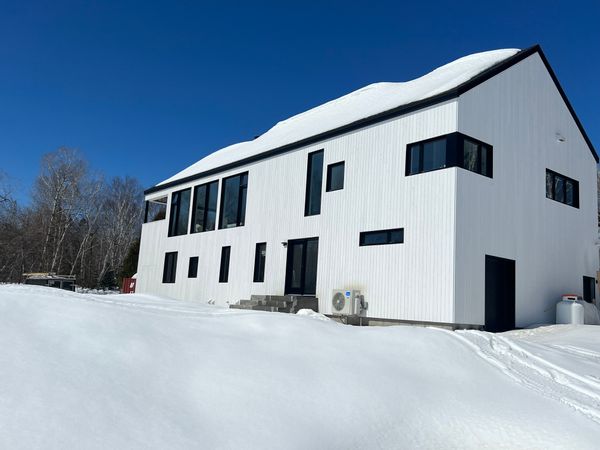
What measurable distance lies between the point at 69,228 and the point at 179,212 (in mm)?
13982

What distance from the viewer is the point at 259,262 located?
15.2 m

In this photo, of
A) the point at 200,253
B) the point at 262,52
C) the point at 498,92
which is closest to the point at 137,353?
the point at 498,92

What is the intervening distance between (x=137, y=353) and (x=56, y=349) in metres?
0.49

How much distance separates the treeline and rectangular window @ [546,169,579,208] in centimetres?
2065

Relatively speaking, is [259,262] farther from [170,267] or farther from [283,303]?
[170,267]

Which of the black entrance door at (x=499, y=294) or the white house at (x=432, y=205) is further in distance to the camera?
the black entrance door at (x=499, y=294)

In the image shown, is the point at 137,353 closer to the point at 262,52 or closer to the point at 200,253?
the point at 200,253

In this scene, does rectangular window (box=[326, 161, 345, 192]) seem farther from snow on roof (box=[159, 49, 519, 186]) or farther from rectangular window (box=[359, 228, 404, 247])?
rectangular window (box=[359, 228, 404, 247])

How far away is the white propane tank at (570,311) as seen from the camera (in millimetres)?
12039

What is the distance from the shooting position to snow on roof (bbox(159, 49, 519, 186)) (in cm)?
1253

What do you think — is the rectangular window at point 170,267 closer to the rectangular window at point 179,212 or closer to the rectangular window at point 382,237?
the rectangular window at point 179,212

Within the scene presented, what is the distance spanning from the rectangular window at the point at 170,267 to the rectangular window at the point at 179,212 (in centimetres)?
85

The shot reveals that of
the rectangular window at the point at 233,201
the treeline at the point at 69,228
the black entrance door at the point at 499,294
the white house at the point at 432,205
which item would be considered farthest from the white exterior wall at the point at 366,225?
the treeline at the point at 69,228

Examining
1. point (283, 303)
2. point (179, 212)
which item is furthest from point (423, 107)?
point (179, 212)
